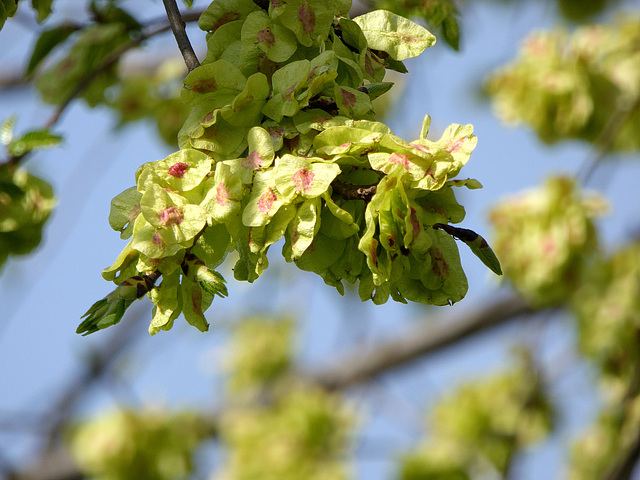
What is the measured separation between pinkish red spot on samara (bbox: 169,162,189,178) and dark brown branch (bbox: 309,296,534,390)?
291cm

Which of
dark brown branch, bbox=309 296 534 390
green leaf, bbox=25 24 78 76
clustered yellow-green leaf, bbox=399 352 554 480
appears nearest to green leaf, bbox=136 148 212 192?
green leaf, bbox=25 24 78 76

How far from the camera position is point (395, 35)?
2.52 feet

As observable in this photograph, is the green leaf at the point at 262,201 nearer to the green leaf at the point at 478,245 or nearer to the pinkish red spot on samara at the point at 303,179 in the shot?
the pinkish red spot on samara at the point at 303,179

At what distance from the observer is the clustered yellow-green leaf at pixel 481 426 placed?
2.73 metres

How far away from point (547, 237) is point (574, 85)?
1.52ft

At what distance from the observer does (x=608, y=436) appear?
2.40 meters

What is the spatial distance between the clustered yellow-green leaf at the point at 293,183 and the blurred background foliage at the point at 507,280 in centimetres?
22

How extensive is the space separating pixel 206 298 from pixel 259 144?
153mm

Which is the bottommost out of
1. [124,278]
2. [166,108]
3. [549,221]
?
[549,221]

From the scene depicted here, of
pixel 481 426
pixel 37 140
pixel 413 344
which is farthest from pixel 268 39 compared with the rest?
pixel 413 344

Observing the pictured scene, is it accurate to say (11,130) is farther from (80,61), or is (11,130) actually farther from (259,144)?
(259,144)

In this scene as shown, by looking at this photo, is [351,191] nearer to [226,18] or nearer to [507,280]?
[226,18]

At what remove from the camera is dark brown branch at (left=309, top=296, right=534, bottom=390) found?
3.46 m

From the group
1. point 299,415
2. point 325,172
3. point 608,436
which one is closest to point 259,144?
point 325,172
